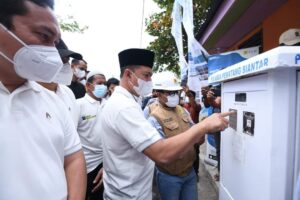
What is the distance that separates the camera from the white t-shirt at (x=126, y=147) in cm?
193

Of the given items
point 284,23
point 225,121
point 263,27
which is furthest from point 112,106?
point 263,27

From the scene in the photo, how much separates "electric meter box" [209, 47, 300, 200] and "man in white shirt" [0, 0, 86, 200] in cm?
87

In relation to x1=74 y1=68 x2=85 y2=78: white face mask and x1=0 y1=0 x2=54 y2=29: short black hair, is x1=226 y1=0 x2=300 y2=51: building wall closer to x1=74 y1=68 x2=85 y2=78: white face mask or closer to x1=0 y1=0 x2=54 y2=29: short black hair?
x1=74 y1=68 x2=85 y2=78: white face mask

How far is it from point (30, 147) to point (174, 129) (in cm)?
176

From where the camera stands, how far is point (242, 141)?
1.48 m

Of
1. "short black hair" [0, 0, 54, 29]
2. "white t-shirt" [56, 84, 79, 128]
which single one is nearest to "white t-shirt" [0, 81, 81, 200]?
"short black hair" [0, 0, 54, 29]

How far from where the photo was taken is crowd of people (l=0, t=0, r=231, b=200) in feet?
3.68

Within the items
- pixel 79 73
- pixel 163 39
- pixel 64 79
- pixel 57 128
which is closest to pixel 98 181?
pixel 64 79

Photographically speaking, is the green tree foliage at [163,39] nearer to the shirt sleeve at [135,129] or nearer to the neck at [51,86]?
the neck at [51,86]

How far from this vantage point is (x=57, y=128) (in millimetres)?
1315

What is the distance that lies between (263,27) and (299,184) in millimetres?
4425

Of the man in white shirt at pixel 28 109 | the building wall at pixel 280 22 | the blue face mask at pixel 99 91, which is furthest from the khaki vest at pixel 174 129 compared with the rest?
Result: the building wall at pixel 280 22

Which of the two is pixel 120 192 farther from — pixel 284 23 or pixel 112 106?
pixel 284 23

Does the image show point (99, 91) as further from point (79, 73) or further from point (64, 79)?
point (64, 79)
